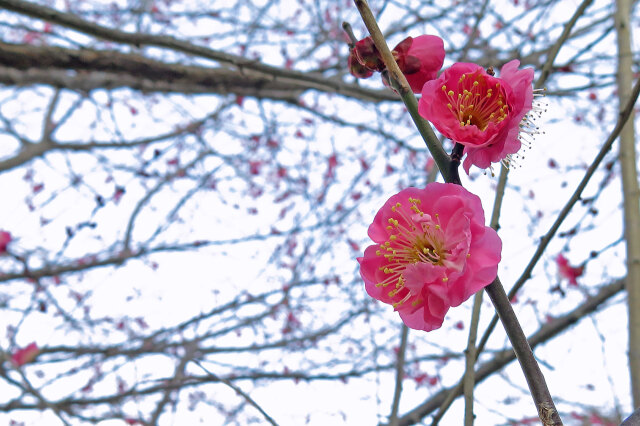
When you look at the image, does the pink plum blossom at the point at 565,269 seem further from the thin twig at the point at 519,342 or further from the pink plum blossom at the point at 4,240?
the pink plum blossom at the point at 4,240

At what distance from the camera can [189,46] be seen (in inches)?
67.2

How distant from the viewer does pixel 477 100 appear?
880mm

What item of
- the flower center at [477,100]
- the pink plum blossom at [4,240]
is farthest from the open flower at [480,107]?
the pink plum blossom at [4,240]

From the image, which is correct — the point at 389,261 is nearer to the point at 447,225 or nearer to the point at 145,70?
the point at 447,225

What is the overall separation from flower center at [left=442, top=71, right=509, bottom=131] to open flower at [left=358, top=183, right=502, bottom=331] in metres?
0.15

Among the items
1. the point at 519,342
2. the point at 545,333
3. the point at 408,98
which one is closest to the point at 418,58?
the point at 408,98

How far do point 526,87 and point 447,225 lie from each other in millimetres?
232

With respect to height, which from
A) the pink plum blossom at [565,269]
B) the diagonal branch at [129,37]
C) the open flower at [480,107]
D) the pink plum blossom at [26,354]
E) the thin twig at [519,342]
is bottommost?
the thin twig at [519,342]

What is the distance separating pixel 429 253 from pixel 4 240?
3.03m

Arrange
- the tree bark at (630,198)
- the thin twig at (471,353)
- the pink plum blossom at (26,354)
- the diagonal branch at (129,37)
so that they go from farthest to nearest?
the pink plum blossom at (26,354) → the diagonal branch at (129,37) → the tree bark at (630,198) → the thin twig at (471,353)

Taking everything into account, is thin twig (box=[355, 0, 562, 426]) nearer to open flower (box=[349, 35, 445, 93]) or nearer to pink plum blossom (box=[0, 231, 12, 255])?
open flower (box=[349, 35, 445, 93])

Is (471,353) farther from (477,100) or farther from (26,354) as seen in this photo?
(26,354)

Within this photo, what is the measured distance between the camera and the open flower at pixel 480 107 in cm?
78

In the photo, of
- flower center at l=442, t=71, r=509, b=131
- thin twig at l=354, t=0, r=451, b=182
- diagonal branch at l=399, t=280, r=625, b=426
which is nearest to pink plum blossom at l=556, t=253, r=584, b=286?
diagonal branch at l=399, t=280, r=625, b=426
